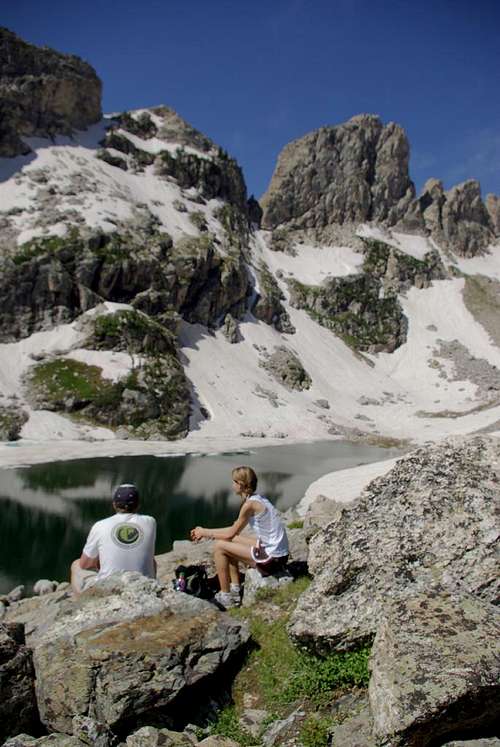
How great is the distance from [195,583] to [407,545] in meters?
4.48

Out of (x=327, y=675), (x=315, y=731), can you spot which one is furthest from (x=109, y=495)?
(x=315, y=731)

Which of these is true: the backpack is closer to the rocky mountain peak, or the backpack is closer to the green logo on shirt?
the green logo on shirt

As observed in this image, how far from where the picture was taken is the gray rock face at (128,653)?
602 centimetres

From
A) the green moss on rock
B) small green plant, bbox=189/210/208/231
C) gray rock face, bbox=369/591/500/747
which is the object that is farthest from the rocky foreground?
the green moss on rock

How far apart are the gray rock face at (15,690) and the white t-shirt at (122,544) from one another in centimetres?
217

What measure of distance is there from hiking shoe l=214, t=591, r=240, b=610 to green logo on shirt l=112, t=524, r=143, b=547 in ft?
7.20

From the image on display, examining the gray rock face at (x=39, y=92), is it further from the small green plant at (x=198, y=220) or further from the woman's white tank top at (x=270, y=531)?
the woman's white tank top at (x=270, y=531)

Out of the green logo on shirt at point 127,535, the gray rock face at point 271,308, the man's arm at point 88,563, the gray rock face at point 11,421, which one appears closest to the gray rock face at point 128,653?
the green logo on shirt at point 127,535

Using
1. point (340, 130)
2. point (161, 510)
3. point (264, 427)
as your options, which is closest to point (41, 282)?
point (264, 427)

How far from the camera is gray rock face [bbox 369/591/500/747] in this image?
4.65 metres

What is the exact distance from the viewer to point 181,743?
213 inches

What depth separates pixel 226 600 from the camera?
9.73 meters

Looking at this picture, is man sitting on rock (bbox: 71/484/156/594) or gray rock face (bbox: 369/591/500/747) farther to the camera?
man sitting on rock (bbox: 71/484/156/594)

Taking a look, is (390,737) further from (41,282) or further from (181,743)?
(41,282)
